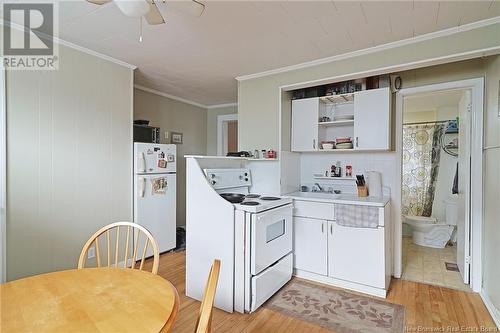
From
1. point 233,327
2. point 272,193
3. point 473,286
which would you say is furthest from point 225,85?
point 473,286

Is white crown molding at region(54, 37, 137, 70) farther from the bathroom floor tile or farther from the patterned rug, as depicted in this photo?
the bathroom floor tile

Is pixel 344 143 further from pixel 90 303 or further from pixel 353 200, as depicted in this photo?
pixel 90 303

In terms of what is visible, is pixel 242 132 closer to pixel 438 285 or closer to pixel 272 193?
pixel 272 193

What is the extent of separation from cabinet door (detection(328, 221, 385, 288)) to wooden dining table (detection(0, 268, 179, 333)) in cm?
199

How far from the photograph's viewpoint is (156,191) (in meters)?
3.49

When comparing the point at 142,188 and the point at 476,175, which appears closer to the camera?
the point at 476,175

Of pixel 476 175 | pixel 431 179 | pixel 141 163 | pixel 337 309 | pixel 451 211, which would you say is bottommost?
pixel 337 309

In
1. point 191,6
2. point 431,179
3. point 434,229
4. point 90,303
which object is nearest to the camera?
point 90,303

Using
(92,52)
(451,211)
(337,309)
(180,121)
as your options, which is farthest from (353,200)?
(180,121)

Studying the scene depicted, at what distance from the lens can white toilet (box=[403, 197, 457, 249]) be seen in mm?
4039

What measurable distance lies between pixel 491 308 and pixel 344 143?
1.92 meters

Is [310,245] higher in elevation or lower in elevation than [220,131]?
lower

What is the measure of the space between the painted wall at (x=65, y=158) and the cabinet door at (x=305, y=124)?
2.00 m

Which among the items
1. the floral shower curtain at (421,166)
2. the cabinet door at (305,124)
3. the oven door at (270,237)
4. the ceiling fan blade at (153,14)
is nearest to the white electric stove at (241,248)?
the oven door at (270,237)
